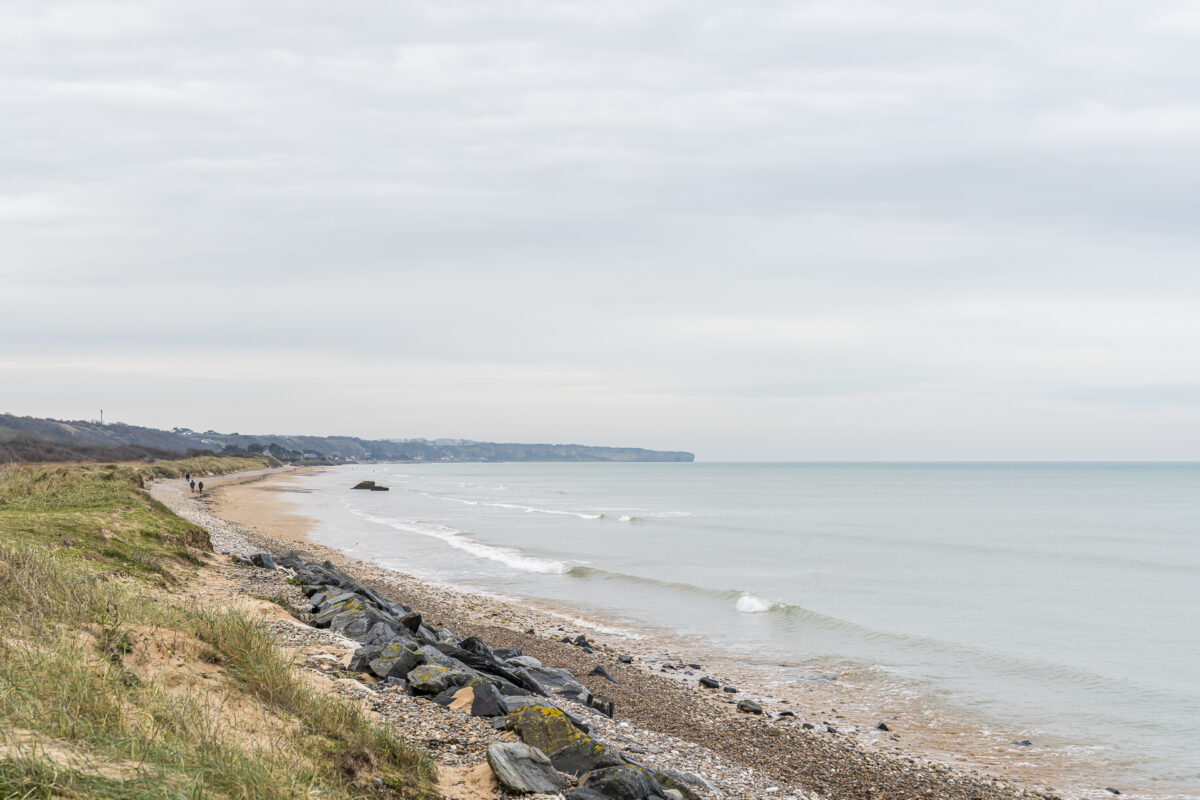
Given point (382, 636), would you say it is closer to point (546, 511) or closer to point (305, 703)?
point (305, 703)

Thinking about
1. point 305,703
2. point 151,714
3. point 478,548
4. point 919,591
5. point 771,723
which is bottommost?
point 478,548

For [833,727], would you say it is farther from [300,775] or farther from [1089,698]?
[300,775]

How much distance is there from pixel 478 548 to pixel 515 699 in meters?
26.6

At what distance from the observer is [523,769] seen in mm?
6141

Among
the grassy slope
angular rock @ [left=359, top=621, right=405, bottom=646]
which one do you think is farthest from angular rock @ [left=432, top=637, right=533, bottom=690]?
the grassy slope

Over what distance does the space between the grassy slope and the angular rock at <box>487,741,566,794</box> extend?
1.73ft

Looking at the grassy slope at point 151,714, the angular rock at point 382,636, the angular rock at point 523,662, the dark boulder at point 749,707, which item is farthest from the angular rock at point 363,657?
the dark boulder at point 749,707

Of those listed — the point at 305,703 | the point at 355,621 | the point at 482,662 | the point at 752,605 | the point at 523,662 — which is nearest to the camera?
the point at 305,703

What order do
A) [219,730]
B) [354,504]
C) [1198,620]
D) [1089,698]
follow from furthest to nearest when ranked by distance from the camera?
[354,504] → [1198,620] → [1089,698] → [219,730]

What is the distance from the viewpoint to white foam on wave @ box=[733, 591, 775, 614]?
20859 millimetres

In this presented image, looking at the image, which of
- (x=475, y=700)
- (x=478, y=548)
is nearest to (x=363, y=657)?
(x=475, y=700)

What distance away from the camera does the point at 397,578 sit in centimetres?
2430

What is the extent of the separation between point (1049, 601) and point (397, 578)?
19.8m

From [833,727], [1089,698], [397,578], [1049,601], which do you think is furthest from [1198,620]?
[397,578]
